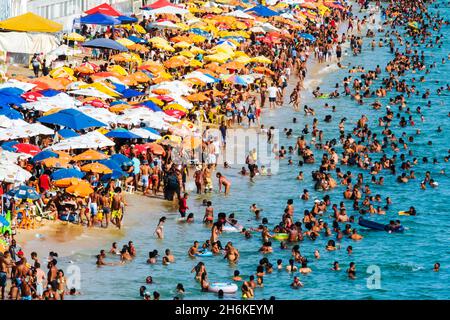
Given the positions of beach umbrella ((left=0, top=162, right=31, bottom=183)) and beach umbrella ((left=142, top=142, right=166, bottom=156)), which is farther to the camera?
beach umbrella ((left=142, top=142, right=166, bottom=156))

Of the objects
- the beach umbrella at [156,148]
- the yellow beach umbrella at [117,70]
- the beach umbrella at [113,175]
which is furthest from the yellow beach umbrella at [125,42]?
the beach umbrella at [113,175]

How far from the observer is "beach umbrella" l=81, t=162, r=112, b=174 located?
119 feet

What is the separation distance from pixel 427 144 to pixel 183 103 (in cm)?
1321

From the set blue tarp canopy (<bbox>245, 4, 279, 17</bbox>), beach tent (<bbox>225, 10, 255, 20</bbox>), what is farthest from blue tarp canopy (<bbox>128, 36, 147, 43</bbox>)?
blue tarp canopy (<bbox>245, 4, 279, 17</bbox>)

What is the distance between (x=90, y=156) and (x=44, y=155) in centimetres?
154

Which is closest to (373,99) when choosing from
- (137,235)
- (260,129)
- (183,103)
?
(260,129)

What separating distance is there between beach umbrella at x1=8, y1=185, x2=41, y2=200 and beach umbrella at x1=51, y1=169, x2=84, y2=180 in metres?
1.62

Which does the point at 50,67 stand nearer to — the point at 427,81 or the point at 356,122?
the point at 356,122

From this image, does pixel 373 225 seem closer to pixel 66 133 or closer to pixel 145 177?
pixel 145 177

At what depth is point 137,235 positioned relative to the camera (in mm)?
35406

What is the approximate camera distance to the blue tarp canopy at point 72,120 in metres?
38.8

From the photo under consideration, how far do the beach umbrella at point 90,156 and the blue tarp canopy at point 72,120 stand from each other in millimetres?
1846

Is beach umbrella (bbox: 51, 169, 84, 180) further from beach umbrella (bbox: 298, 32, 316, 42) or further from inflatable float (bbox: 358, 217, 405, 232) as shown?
beach umbrella (bbox: 298, 32, 316, 42)

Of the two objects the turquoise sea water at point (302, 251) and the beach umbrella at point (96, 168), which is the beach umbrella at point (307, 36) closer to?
the turquoise sea water at point (302, 251)
